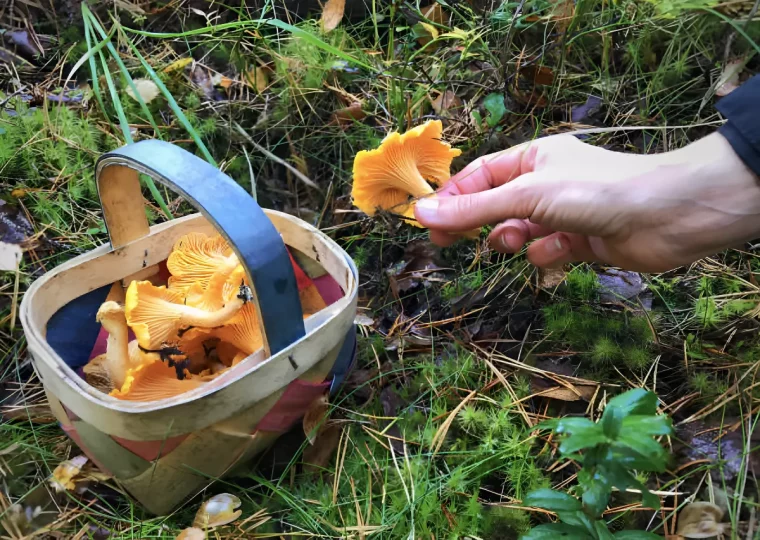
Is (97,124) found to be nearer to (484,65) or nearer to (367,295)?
(367,295)

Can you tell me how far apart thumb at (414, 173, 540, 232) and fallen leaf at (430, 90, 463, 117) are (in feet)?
2.51

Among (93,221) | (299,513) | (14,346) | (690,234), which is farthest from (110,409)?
(690,234)

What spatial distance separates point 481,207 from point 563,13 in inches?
39.6

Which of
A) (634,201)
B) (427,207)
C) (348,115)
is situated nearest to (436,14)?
(348,115)

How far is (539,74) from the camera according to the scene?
6.52 ft

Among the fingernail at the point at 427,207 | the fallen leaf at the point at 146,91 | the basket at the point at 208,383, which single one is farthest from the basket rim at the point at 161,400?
the fallen leaf at the point at 146,91

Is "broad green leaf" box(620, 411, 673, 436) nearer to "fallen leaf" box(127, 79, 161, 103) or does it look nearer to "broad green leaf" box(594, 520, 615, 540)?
"broad green leaf" box(594, 520, 615, 540)

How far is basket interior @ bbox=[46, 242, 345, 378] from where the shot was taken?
1.62 m

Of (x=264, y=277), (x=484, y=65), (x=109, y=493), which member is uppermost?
(x=484, y=65)

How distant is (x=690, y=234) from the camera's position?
1270 millimetres

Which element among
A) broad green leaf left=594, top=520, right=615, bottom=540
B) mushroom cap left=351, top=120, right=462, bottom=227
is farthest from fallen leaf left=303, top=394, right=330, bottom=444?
broad green leaf left=594, top=520, right=615, bottom=540

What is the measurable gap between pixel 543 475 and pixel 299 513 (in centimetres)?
59

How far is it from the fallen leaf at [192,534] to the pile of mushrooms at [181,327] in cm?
33

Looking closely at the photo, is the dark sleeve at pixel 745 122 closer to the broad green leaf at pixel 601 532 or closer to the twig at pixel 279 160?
the broad green leaf at pixel 601 532
